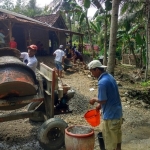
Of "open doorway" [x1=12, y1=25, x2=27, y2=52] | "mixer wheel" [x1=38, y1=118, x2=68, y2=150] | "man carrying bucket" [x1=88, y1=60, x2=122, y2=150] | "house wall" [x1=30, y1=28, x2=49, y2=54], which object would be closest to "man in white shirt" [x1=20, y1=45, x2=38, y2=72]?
"mixer wheel" [x1=38, y1=118, x2=68, y2=150]

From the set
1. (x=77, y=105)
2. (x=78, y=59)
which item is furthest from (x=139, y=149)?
(x=78, y=59)

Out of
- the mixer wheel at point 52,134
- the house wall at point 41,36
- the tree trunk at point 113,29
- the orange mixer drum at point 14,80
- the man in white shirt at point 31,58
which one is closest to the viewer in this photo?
the orange mixer drum at point 14,80

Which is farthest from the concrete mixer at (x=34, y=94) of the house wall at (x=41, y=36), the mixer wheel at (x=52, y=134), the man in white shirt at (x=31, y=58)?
the house wall at (x=41, y=36)

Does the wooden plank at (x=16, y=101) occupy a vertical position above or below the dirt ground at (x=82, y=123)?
above

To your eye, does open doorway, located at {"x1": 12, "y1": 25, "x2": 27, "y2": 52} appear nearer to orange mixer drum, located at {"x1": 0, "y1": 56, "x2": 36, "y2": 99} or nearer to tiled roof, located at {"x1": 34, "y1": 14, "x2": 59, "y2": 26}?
tiled roof, located at {"x1": 34, "y1": 14, "x2": 59, "y2": 26}

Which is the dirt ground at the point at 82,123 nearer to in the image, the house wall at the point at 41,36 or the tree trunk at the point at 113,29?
the tree trunk at the point at 113,29

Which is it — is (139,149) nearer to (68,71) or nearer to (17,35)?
(68,71)

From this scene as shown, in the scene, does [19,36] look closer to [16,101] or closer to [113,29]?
[113,29]

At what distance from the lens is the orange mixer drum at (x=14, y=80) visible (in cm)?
467

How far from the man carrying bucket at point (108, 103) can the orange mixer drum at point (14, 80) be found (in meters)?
1.47

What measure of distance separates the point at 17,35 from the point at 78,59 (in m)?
6.03

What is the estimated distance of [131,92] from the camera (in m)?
10.1

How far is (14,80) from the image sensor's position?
15.3 ft

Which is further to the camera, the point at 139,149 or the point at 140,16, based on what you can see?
the point at 140,16
